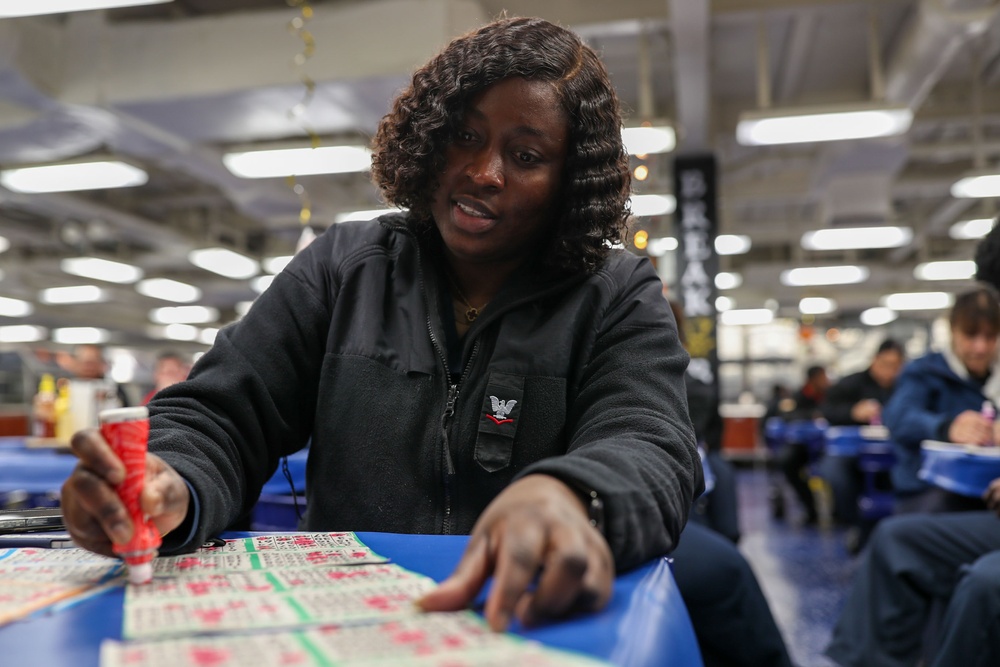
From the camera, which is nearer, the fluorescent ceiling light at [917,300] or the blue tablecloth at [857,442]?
the blue tablecloth at [857,442]

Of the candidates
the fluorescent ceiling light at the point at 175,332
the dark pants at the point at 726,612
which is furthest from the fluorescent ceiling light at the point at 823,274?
the fluorescent ceiling light at the point at 175,332

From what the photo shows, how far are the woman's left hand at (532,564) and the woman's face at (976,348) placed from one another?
10.9 ft

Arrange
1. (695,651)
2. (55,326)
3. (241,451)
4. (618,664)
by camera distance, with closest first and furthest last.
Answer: (618,664) < (695,651) < (241,451) < (55,326)

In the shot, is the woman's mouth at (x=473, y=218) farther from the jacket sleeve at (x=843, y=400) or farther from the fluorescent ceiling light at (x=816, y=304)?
the fluorescent ceiling light at (x=816, y=304)

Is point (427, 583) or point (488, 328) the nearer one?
point (427, 583)

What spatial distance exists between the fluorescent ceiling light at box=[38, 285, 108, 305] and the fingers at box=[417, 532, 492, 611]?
1415cm

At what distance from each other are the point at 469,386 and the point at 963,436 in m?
2.42

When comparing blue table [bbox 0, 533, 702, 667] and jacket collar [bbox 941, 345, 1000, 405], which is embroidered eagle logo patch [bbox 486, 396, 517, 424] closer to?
blue table [bbox 0, 533, 702, 667]

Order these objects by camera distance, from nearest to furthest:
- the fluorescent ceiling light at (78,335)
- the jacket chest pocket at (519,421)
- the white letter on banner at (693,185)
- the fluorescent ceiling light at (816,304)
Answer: the jacket chest pocket at (519,421)
the white letter on banner at (693,185)
the fluorescent ceiling light at (816,304)
the fluorescent ceiling light at (78,335)

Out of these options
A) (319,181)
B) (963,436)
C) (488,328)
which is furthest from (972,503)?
(319,181)

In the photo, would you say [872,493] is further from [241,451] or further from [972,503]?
[241,451]

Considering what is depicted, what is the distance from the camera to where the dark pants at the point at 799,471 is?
6824 mm

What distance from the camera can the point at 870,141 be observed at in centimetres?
724

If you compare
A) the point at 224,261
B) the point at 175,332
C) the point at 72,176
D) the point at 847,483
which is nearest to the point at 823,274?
the point at 847,483
